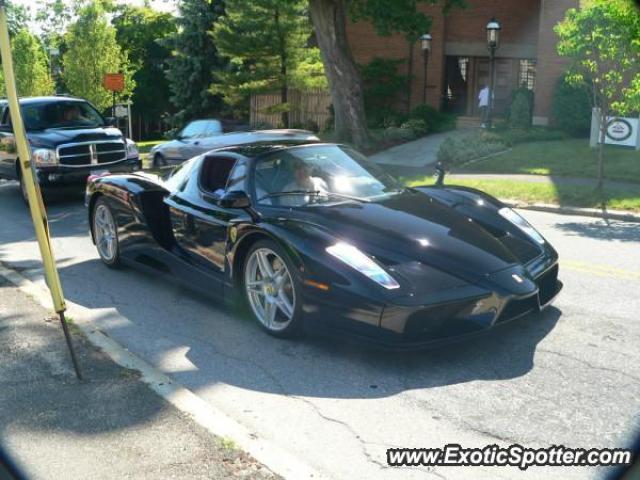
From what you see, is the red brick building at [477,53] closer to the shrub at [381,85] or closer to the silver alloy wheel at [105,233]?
the shrub at [381,85]

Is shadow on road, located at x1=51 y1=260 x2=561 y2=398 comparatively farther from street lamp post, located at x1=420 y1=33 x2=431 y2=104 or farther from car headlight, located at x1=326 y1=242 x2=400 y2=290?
street lamp post, located at x1=420 y1=33 x2=431 y2=104

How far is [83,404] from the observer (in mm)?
4328

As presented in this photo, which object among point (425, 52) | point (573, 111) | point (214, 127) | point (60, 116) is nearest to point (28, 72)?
point (425, 52)

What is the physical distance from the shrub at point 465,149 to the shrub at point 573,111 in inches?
138

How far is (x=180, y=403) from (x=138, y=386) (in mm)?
411

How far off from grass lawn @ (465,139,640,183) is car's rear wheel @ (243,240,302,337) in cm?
1111

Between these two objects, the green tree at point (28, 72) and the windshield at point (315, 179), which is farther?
the green tree at point (28, 72)

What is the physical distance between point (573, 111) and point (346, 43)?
24.3 ft

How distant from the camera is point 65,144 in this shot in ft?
42.8

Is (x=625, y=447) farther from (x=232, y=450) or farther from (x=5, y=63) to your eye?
(x=5, y=63)

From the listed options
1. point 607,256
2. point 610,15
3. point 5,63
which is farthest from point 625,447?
point 610,15

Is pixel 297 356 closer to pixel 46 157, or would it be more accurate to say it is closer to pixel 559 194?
pixel 46 157

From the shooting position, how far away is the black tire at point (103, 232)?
7.83 metres

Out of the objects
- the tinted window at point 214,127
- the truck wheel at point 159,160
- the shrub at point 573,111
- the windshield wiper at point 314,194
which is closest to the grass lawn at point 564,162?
the shrub at point 573,111
